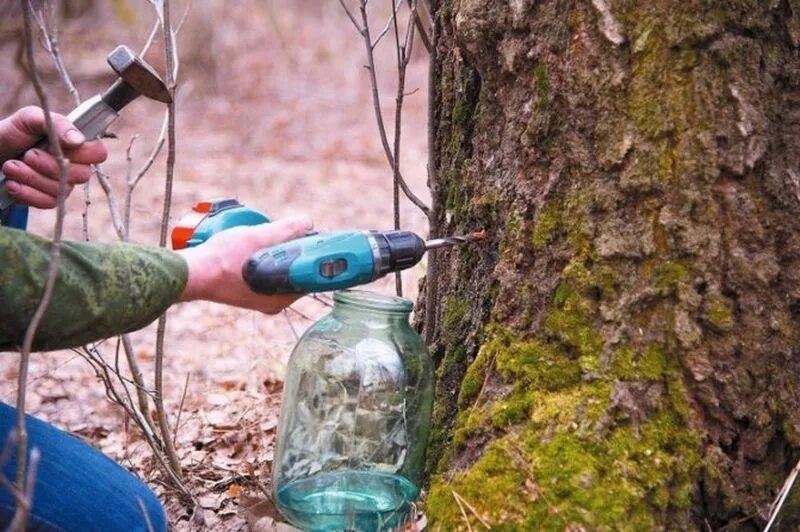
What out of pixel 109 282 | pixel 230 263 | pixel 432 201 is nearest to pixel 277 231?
pixel 230 263

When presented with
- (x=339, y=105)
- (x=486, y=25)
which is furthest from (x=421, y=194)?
(x=486, y=25)

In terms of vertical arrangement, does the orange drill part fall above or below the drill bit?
above

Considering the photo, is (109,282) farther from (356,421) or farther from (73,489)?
(356,421)

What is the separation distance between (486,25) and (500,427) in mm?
956

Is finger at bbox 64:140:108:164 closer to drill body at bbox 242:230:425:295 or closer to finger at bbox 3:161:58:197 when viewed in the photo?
finger at bbox 3:161:58:197

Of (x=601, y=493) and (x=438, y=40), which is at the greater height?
(x=438, y=40)

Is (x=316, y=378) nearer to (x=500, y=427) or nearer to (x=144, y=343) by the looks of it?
(x=500, y=427)

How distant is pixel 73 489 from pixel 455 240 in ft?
3.62

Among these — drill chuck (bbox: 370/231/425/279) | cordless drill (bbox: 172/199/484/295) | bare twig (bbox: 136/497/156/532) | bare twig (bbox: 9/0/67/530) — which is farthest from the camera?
bare twig (bbox: 136/497/156/532)

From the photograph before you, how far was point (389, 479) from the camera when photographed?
2.53m

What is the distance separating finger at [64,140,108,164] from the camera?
2.36 metres

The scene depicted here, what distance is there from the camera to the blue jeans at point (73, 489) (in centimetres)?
230

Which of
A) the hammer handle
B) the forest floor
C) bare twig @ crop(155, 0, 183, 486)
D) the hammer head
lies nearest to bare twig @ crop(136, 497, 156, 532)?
the forest floor

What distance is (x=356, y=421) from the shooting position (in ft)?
8.37
